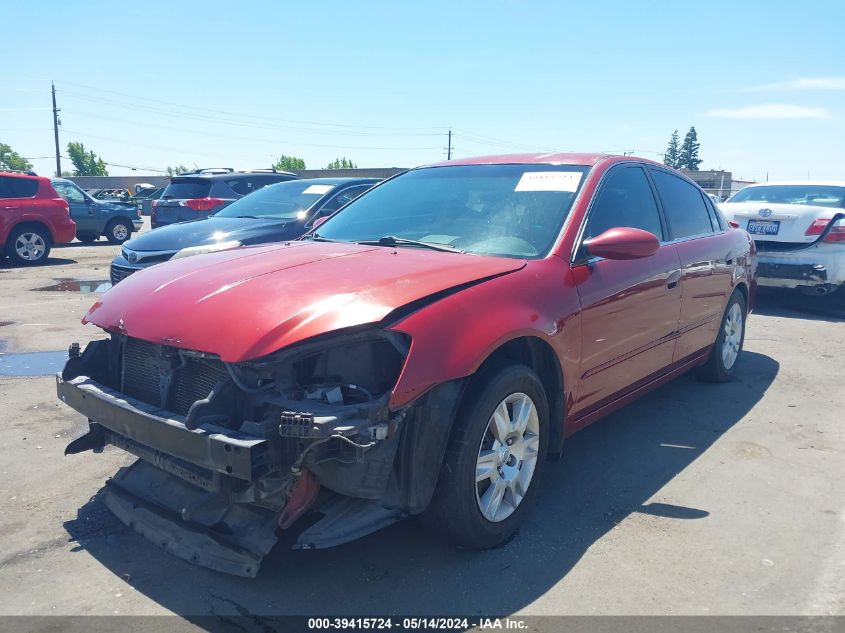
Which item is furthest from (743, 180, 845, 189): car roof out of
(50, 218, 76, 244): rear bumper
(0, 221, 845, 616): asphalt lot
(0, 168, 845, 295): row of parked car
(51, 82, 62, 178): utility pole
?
(51, 82, 62, 178): utility pole

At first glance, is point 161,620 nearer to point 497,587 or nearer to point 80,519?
point 80,519

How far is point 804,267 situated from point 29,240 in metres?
13.5

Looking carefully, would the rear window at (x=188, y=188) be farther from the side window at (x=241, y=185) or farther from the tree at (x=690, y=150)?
the tree at (x=690, y=150)

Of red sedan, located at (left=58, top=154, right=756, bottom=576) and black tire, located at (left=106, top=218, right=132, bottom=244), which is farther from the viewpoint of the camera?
black tire, located at (left=106, top=218, right=132, bottom=244)

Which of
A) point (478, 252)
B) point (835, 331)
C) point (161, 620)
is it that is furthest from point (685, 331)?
point (835, 331)

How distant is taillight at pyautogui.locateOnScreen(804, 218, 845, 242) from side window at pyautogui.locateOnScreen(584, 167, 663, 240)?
4903 millimetres

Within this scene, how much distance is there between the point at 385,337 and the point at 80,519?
187 centimetres

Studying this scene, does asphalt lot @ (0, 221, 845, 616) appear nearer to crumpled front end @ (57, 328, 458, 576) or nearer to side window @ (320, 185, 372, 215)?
crumpled front end @ (57, 328, 458, 576)

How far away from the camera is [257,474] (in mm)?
2514

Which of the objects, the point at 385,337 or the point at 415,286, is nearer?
the point at 385,337

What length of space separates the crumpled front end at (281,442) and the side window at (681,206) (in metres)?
2.68

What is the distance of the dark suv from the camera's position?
11445 mm

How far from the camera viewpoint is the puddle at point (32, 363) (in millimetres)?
5809

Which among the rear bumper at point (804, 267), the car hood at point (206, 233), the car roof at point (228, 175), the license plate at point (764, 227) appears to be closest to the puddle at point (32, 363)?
the car hood at point (206, 233)
